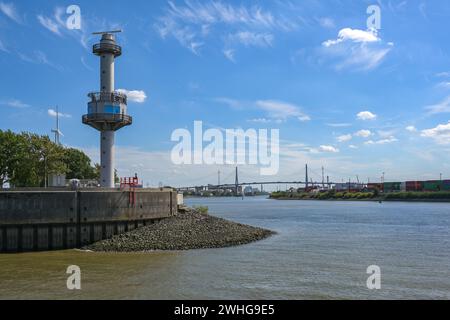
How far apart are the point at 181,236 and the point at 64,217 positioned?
9785 mm

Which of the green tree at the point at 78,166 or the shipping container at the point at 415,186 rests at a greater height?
the green tree at the point at 78,166

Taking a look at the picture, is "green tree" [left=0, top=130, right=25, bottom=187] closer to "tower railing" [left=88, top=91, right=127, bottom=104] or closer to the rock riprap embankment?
"tower railing" [left=88, top=91, right=127, bottom=104]

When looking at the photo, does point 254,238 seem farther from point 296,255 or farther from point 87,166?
point 87,166

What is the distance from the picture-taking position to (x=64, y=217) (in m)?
38.5

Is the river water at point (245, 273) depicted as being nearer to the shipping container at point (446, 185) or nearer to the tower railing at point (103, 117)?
the tower railing at point (103, 117)

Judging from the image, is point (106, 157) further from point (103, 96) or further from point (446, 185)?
point (446, 185)

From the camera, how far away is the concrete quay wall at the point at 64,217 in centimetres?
3650

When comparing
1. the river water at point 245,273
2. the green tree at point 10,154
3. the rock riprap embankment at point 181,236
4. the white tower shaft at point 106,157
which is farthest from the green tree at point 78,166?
the river water at point 245,273

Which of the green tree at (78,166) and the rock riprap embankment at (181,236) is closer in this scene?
the rock riprap embankment at (181,236)

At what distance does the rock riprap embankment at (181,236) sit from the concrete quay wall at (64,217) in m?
1.21

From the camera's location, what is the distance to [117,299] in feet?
72.5
